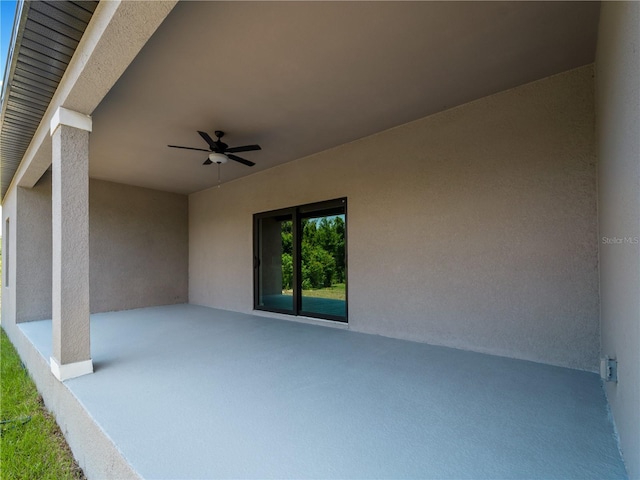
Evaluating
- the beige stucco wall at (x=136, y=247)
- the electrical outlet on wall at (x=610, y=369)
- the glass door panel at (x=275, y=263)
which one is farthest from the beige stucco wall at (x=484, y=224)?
the beige stucco wall at (x=136, y=247)

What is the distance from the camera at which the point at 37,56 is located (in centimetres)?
229

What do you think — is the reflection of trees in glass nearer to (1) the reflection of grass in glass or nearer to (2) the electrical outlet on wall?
(1) the reflection of grass in glass

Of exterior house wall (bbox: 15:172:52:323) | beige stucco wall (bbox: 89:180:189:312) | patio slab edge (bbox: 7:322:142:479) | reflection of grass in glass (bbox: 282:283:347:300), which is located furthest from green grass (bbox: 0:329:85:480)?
reflection of grass in glass (bbox: 282:283:347:300)

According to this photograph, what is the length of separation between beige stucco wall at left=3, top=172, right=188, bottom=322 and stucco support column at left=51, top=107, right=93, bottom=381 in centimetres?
358

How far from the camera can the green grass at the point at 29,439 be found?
2.09 meters

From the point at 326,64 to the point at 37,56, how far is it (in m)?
2.21

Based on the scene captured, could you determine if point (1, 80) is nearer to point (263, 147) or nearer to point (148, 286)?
point (263, 147)

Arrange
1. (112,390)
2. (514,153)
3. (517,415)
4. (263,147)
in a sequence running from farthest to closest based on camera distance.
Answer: (263,147) < (514,153) < (112,390) < (517,415)

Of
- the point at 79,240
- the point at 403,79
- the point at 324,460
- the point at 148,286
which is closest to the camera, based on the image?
the point at 324,460

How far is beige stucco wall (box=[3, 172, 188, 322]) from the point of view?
17.0ft

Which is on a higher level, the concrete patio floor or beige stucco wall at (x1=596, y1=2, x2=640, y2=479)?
beige stucco wall at (x1=596, y1=2, x2=640, y2=479)

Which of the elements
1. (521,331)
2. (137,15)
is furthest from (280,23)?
(521,331)

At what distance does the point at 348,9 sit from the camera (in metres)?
2.05

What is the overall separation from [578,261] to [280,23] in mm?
3190
